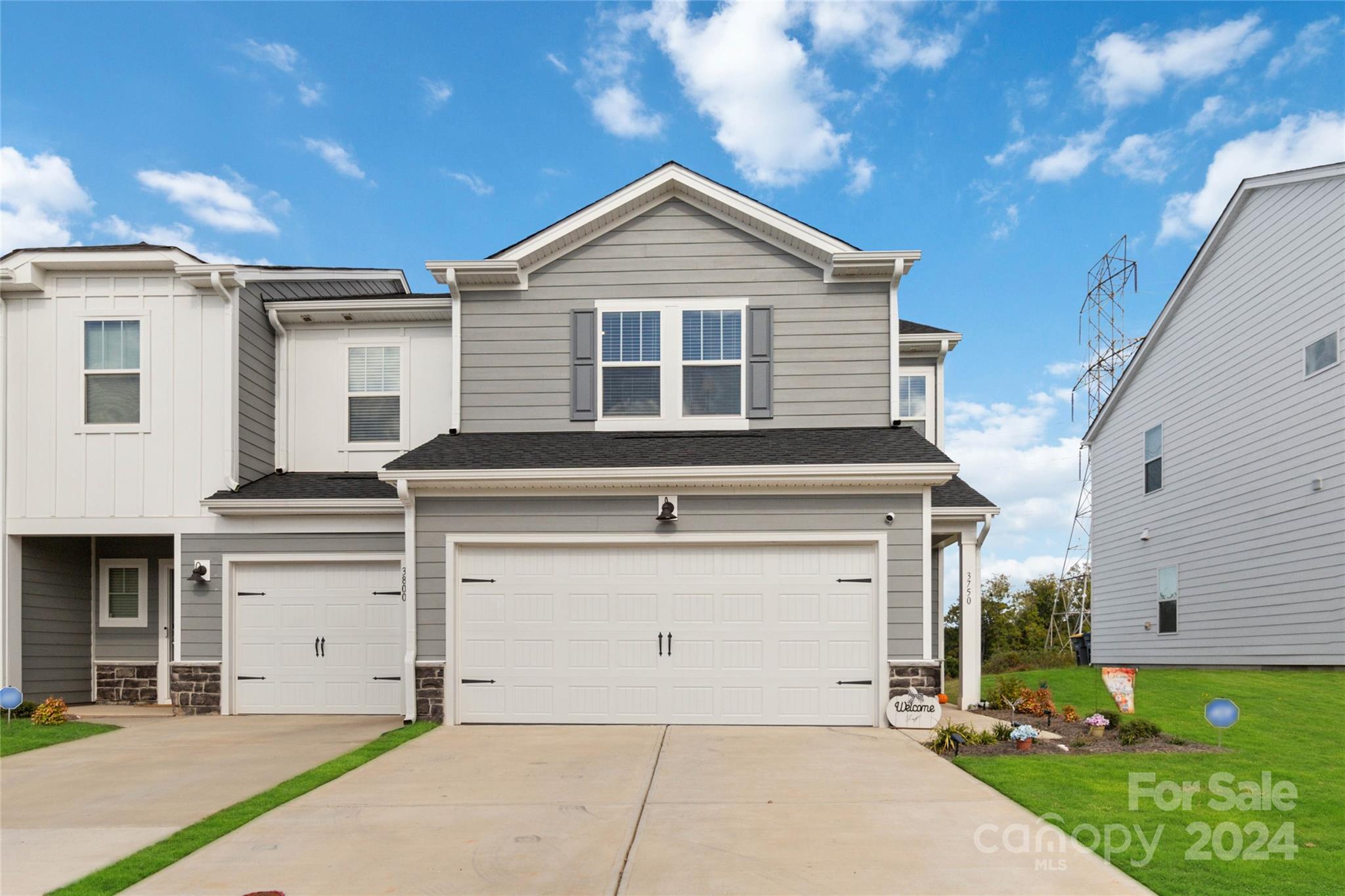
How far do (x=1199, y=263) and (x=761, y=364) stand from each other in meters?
10.6

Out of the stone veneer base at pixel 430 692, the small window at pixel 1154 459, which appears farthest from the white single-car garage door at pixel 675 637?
the small window at pixel 1154 459

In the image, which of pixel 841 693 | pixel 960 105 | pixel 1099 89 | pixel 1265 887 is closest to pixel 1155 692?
pixel 841 693

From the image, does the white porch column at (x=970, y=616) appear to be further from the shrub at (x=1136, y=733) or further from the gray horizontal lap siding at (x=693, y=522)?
the shrub at (x=1136, y=733)

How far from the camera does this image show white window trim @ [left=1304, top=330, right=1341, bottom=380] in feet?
44.0

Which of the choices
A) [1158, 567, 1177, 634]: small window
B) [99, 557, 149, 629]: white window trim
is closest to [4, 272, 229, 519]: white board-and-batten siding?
[99, 557, 149, 629]: white window trim

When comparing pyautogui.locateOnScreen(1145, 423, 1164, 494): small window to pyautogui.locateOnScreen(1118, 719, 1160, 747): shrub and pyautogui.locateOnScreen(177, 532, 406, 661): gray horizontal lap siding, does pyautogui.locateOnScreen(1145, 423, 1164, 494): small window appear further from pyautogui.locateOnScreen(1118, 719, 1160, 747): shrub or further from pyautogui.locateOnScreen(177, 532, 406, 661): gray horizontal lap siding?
pyautogui.locateOnScreen(177, 532, 406, 661): gray horizontal lap siding

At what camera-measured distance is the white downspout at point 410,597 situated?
10406mm

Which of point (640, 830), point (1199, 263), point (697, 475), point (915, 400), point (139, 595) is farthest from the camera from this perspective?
point (1199, 263)

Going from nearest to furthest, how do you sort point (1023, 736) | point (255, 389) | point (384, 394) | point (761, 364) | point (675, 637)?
1. point (1023, 736)
2. point (675, 637)
3. point (761, 364)
4. point (255, 389)
5. point (384, 394)

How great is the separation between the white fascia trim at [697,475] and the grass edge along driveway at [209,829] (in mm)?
Answer: 2891

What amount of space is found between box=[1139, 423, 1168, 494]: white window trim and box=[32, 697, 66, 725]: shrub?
1907cm

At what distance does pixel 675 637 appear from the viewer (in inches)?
409

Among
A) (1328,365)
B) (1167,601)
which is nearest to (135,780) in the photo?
(1328,365)

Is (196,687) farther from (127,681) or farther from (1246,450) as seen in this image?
(1246,450)
